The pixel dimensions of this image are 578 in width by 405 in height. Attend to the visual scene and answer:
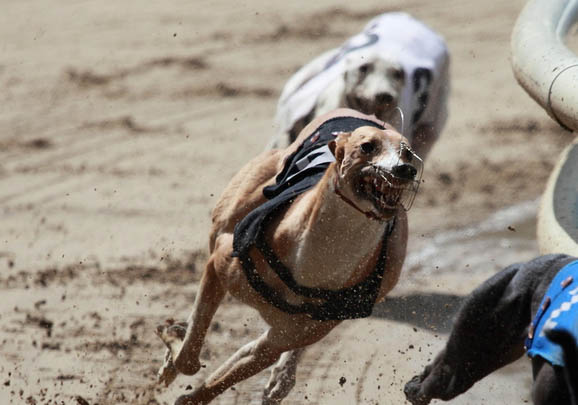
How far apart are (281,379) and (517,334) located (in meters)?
1.61

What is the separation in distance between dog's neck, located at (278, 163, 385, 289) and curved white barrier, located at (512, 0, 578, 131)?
1028 millimetres

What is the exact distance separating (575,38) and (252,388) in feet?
21.7

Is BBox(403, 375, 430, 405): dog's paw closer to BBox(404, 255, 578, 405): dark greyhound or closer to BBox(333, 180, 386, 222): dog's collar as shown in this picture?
BBox(404, 255, 578, 405): dark greyhound

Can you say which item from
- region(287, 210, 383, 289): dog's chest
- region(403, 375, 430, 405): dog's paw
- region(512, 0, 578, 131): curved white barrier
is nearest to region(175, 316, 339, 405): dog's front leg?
region(287, 210, 383, 289): dog's chest

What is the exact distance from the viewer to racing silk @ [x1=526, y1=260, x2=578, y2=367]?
3395 mm

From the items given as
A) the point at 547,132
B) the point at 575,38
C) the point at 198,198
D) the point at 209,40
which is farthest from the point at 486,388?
the point at 575,38

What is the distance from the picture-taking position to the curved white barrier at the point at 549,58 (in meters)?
4.43

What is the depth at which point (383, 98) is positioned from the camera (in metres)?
5.59

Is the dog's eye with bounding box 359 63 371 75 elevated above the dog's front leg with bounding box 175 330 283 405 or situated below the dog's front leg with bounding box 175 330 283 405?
above

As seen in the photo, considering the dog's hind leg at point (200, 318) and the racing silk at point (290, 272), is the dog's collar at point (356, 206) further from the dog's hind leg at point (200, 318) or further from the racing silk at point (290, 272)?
the dog's hind leg at point (200, 318)

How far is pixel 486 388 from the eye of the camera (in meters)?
5.54

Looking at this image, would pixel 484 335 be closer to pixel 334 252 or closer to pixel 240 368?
pixel 334 252

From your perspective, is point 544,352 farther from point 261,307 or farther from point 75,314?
point 75,314

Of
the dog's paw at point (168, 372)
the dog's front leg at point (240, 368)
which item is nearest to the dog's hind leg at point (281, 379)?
the dog's paw at point (168, 372)
